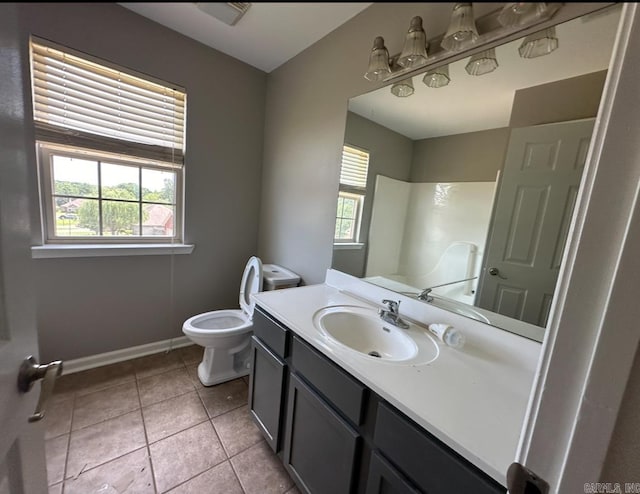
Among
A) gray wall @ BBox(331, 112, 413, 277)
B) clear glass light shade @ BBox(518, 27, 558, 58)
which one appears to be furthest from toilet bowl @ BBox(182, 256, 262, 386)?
clear glass light shade @ BBox(518, 27, 558, 58)

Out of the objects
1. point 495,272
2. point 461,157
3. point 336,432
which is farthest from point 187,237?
point 495,272

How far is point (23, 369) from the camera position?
0.51 metres

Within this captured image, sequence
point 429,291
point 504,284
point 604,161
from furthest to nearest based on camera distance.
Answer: point 429,291 < point 504,284 < point 604,161

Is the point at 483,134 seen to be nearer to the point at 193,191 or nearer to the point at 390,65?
the point at 390,65

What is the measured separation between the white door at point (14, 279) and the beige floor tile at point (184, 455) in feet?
2.70

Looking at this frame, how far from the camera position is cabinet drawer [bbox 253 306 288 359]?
1.15 m

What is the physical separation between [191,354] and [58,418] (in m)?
0.80

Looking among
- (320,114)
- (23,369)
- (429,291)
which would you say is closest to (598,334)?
(429,291)

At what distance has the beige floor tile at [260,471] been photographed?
119 cm

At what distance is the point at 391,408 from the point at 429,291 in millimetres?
634

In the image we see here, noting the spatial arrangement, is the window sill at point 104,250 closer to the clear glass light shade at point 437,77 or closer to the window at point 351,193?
the window at point 351,193

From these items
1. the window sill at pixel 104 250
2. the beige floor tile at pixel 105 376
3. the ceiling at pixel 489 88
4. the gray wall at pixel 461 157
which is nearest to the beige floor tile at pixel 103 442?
the beige floor tile at pixel 105 376

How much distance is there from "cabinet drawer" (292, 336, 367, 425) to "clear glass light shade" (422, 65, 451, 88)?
125cm

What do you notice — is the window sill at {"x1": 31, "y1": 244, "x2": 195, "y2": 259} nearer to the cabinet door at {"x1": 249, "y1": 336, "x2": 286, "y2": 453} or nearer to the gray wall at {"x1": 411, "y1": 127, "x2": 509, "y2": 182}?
the cabinet door at {"x1": 249, "y1": 336, "x2": 286, "y2": 453}
